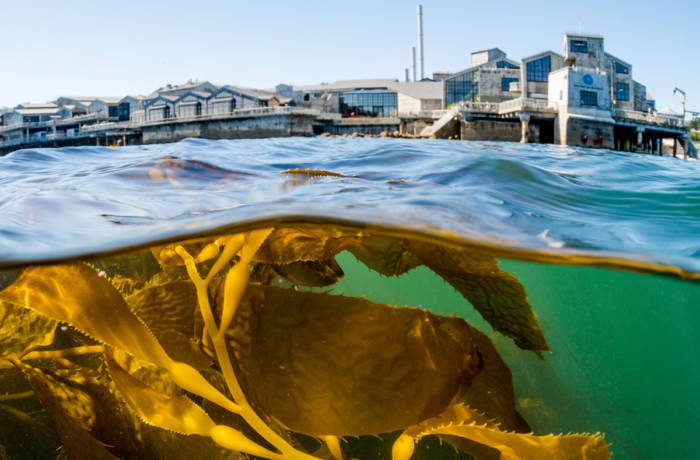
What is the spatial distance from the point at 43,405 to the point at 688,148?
43409 mm

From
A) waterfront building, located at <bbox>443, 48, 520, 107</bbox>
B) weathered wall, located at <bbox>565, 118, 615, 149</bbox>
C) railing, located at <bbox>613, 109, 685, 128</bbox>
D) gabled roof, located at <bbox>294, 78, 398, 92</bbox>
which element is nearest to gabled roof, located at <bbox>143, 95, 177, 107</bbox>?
gabled roof, located at <bbox>294, 78, 398, 92</bbox>

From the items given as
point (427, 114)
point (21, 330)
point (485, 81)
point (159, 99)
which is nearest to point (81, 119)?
point (159, 99)

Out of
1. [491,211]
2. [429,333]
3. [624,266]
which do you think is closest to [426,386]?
[429,333]

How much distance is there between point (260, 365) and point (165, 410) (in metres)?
0.21

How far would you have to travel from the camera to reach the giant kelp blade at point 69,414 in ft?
4.09

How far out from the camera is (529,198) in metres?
2.32

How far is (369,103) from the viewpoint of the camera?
159 ft

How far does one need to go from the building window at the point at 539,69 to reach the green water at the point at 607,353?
41.8 metres

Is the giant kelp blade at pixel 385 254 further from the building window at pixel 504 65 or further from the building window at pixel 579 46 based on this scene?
the building window at pixel 504 65

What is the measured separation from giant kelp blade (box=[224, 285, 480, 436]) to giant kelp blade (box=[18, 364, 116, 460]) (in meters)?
0.38

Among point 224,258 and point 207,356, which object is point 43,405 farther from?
point 224,258

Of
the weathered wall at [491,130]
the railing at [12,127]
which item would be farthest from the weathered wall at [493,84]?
the railing at [12,127]

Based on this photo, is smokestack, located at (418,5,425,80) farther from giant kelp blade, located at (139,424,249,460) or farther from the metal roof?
giant kelp blade, located at (139,424,249,460)

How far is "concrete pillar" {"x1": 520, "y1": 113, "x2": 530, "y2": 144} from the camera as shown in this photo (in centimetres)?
3231
